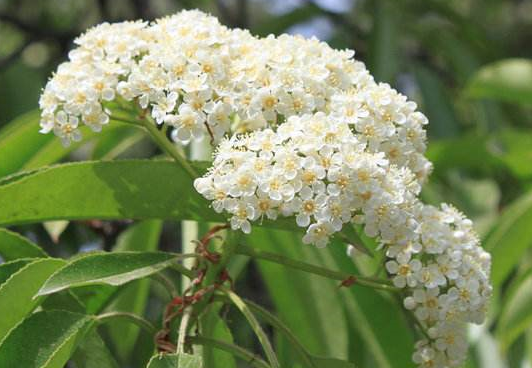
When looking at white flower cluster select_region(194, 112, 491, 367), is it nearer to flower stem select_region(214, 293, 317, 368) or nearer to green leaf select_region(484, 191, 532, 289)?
flower stem select_region(214, 293, 317, 368)

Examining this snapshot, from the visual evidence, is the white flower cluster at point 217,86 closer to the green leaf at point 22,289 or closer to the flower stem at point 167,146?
the flower stem at point 167,146

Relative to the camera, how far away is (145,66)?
143 centimetres

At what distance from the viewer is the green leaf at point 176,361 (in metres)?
1.23

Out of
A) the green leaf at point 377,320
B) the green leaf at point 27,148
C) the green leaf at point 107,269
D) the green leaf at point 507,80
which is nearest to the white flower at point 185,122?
the green leaf at point 107,269

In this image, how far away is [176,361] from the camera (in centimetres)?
124

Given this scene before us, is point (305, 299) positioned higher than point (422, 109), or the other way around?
point (422, 109)

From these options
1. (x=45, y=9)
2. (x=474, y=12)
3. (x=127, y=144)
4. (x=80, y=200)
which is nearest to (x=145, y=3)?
(x=45, y=9)

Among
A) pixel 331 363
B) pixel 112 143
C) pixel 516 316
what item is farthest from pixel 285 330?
pixel 112 143

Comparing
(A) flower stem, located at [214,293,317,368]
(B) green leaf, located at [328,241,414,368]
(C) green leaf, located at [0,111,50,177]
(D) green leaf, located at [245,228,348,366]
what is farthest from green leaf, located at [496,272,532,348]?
(C) green leaf, located at [0,111,50,177]

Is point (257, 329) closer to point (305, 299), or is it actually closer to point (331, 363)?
point (331, 363)

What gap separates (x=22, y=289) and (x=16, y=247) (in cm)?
18

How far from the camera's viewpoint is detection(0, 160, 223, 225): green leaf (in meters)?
1.45

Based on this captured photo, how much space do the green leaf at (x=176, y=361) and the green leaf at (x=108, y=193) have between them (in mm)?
254

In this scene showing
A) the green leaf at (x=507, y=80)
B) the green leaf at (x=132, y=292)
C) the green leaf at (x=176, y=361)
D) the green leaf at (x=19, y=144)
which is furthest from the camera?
the green leaf at (x=507, y=80)
